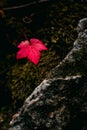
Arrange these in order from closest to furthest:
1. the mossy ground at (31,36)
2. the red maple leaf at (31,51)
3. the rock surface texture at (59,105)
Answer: the rock surface texture at (59,105) → the red maple leaf at (31,51) → the mossy ground at (31,36)

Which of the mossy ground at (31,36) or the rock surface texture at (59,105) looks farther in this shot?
the mossy ground at (31,36)

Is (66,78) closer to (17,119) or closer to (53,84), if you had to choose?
(53,84)

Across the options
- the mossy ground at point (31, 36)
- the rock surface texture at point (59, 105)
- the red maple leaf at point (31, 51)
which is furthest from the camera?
the mossy ground at point (31, 36)

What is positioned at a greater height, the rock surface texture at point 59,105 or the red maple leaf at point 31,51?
the red maple leaf at point 31,51

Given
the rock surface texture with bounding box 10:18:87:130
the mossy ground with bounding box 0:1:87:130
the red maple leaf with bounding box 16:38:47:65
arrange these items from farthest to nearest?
the mossy ground with bounding box 0:1:87:130 → the red maple leaf with bounding box 16:38:47:65 → the rock surface texture with bounding box 10:18:87:130

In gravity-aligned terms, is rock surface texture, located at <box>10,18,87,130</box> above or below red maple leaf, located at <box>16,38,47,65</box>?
below

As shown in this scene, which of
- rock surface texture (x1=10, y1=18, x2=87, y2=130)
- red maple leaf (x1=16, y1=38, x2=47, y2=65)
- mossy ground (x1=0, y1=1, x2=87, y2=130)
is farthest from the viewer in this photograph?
mossy ground (x1=0, y1=1, x2=87, y2=130)
